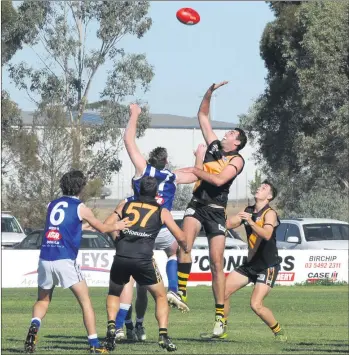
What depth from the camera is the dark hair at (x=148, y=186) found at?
12305 mm

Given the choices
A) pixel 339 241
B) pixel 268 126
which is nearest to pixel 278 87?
pixel 268 126

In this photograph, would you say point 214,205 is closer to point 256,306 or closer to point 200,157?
point 200,157

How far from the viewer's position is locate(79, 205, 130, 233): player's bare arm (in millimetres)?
12016

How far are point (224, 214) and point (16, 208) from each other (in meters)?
36.2

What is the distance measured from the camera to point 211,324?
1828cm

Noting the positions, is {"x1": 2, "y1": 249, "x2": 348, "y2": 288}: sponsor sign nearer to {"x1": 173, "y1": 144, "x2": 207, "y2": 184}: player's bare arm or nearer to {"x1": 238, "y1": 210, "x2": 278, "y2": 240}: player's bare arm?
{"x1": 238, "y1": 210, "x2": 278, "y2": 240}: player's bare arm

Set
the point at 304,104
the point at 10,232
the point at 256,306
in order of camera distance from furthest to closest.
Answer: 1. the point at 304,104
2. the point at 10,232
3. the point at 256,306

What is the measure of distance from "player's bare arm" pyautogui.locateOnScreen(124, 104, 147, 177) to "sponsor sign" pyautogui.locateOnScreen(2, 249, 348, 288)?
15.8 metres

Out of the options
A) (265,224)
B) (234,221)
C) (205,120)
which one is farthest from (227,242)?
(205,120)

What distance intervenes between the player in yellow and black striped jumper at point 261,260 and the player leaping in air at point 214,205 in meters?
0.50

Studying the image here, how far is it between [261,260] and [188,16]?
3644mm

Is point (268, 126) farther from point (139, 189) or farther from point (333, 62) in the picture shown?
point (139, 189)

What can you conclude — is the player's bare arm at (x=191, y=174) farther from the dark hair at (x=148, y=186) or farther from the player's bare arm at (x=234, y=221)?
the player's bare arm at (x=234, y=221)

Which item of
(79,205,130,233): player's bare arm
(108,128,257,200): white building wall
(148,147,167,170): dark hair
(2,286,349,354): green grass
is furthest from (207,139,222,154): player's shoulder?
(108,128,257,200): white building wall
